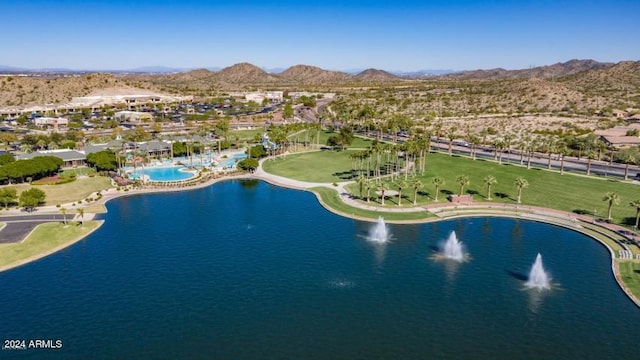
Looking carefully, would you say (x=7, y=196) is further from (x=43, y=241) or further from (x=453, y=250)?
(x=453, y=250)

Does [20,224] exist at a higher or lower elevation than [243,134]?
lower

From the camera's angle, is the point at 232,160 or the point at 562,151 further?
the point at 232,160

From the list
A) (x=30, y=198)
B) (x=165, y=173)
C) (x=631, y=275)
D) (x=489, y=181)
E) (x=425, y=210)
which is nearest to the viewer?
(x=631, y=275)

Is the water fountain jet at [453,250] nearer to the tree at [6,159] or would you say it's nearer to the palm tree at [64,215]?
the palm tree at [64,215]

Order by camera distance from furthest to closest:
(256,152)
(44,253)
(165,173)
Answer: (256,152), (165,173), (44,253)

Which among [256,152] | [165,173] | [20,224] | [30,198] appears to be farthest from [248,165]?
[20,224]

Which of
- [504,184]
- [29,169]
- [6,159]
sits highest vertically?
[6,159]

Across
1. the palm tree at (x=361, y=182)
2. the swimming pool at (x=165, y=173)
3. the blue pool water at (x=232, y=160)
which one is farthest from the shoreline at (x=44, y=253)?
the blue pool water at (x=232, y=160)
